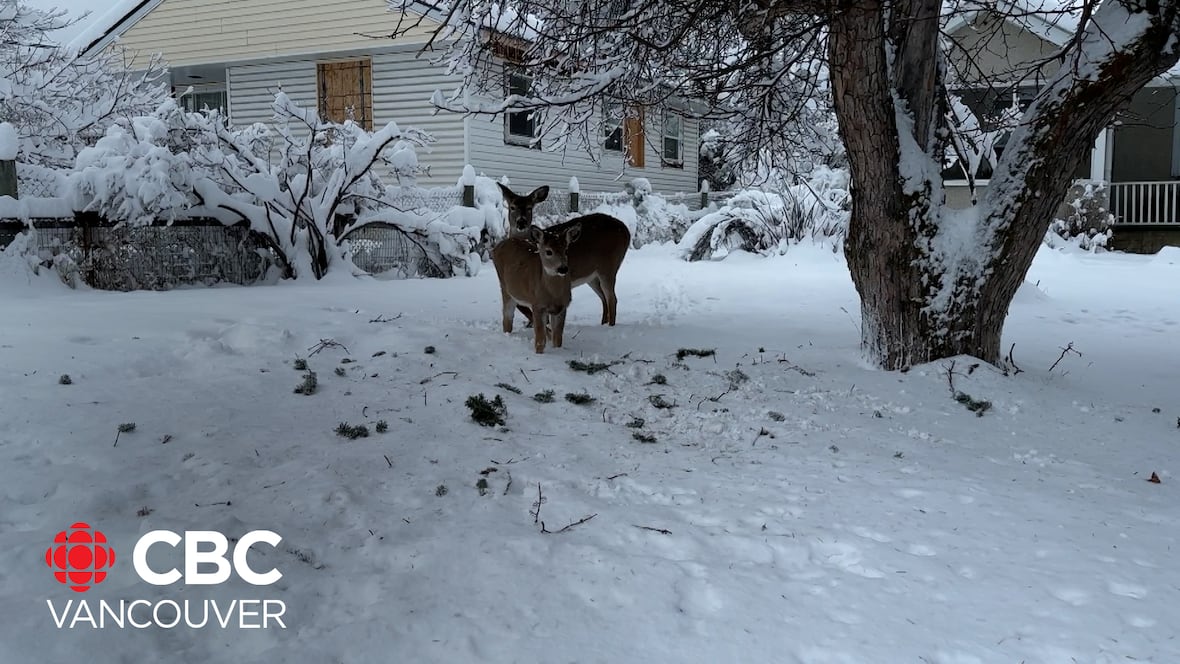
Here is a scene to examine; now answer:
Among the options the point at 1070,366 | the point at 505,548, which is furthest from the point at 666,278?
the point at 505,548

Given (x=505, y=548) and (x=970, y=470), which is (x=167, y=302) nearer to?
(x=505, y=548)

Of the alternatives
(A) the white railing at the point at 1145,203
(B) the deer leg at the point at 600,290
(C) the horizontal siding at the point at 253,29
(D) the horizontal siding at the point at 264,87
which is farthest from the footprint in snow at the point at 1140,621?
(D) the horizontal siding at the point at 264,87

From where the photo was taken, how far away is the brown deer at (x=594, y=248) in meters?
7.03

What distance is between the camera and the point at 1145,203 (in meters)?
20.5

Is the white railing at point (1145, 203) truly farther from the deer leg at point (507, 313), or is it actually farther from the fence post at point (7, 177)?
the fence post at point (7, 177)

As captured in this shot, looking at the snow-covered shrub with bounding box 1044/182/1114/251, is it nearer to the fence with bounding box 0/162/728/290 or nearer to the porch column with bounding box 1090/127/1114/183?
the porch column with bounding box 1090/127/1114/183

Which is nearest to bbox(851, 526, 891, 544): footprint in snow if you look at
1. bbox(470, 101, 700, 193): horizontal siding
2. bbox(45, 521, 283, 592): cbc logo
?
bbox(45, 521, 283, 592): cbc logo

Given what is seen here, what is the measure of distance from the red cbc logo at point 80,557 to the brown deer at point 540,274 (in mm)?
3573

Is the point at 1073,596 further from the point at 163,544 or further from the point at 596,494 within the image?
the point at 163,544

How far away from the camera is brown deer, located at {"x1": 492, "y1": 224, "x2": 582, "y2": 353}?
243 inches

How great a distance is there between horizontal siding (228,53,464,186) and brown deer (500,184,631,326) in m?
11.0

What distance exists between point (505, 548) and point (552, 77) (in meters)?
5.50

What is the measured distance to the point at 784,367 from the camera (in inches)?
229

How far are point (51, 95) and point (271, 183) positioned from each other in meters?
8.63
